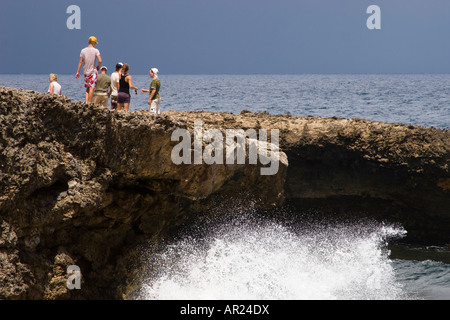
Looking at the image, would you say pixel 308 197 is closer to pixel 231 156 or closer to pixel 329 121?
pixel 329 121

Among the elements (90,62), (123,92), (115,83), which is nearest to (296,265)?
(123,92)

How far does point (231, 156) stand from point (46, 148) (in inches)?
111

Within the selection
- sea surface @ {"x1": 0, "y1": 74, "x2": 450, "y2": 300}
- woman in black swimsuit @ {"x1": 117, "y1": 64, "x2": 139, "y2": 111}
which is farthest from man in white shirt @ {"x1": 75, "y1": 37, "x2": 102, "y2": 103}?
sea surface @ {"x1": 0, "y1": 74, "x2": 450, "y2": 300}

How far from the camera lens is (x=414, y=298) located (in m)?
10.9

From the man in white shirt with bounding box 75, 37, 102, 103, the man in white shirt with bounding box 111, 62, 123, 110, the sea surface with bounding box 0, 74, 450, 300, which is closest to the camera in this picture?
the sea surface with bounding box 0, 74, 450, 300

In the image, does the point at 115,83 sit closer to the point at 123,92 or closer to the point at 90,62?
the point at 123,92

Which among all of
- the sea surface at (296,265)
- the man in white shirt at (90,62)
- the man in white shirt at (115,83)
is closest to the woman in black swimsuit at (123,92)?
the man in white shirt at (115,83)

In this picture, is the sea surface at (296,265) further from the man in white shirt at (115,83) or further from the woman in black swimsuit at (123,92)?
the man in white shirt at (115,83)

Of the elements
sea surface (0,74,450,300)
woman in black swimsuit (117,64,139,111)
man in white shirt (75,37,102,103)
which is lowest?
sea surface (0,74,450,300)

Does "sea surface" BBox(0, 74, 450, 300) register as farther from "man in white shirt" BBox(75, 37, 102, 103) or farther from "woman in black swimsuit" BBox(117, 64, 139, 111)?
"man in white shirt" BBox(75, 37, 102, 103)

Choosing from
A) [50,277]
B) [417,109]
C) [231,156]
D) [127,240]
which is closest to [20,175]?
→ [50,277]

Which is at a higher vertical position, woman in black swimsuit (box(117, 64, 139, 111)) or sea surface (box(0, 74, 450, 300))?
woman in black swimsuit (box(117, 64, 139, 111))

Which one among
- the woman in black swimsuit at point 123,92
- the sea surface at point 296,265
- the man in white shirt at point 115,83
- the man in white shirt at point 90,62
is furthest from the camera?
the man in white shirt at point 115,83

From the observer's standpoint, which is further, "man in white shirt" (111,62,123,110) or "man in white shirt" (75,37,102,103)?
"man in white shirt" (111,62,123,110)
